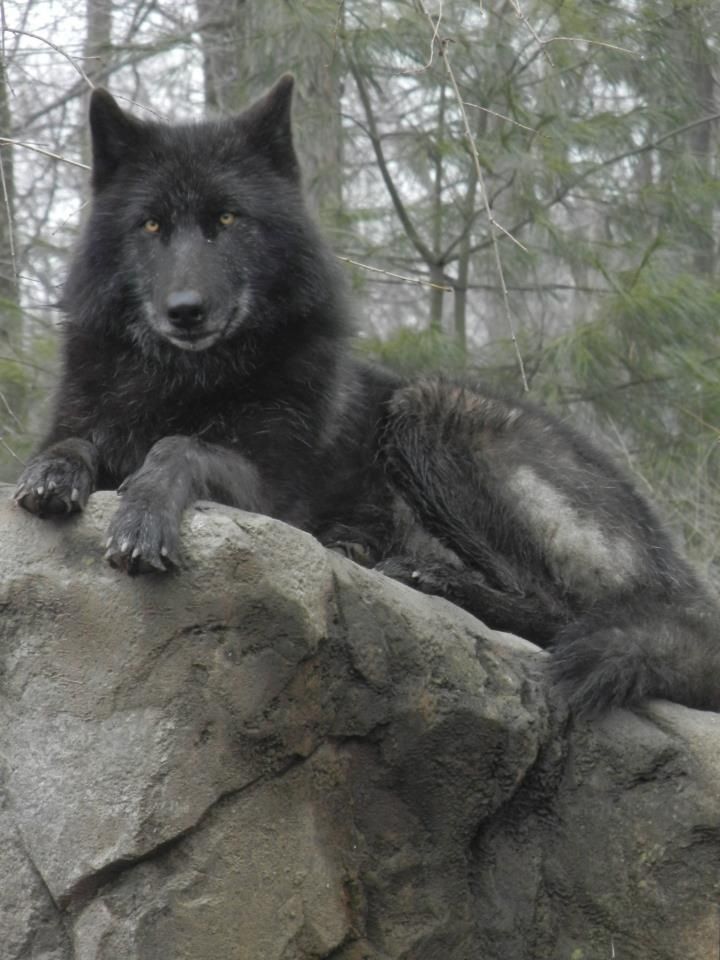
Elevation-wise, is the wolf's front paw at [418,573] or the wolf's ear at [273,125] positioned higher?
the wolf's ear at [273,125]

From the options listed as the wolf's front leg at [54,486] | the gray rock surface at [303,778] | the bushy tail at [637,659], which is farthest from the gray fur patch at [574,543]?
the wolf's front leg at [54,486]

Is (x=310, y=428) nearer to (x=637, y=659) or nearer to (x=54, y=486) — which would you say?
(x=54, y=486)

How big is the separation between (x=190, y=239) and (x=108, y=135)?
60 cm

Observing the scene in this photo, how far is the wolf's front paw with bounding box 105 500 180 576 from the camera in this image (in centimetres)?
354

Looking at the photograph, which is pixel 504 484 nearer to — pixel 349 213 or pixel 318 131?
pixel 349 213

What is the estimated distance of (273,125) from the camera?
5.17m

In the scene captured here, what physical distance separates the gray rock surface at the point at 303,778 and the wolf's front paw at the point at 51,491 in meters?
0.05

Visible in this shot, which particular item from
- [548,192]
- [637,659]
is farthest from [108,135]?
[548,192]

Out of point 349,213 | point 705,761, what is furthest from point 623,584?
point 349,213

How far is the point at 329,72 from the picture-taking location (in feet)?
30.3

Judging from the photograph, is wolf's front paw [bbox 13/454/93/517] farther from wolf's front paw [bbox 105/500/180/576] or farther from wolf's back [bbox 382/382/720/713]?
wolf's back [bbox 382/382/720/713]

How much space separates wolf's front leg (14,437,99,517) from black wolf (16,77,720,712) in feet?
0.68

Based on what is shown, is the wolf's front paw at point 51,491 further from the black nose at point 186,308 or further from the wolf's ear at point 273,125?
the wolf's ear at point 273,125

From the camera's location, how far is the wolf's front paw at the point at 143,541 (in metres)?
3.54
